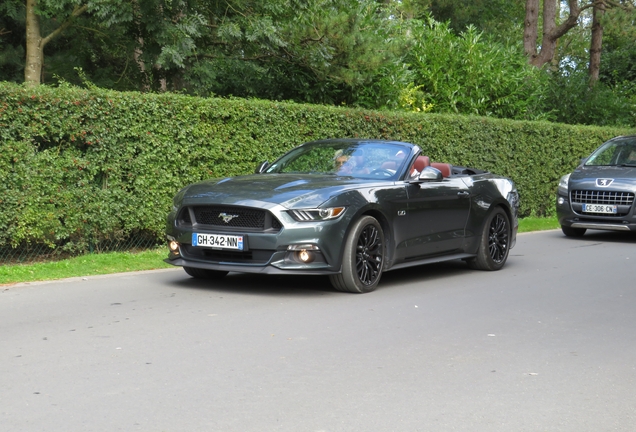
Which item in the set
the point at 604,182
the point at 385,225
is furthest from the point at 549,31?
the point at 385,225

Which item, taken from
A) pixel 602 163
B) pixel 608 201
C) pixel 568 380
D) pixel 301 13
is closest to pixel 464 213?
pixel 568 380

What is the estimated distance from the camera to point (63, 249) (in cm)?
1158

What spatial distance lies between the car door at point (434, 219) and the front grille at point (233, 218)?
163 centimetres

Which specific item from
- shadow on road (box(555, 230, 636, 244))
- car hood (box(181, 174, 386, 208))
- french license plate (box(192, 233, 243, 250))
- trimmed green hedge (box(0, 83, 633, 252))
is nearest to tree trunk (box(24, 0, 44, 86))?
trimmed green hedge (box(0, 83, 633, 252))

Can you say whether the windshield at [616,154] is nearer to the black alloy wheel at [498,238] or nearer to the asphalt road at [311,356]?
the black alloy wheel at [498,238]

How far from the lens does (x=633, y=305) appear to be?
9008 millimetres

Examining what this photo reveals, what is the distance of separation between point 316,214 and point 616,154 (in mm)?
10386

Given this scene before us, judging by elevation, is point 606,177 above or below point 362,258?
above

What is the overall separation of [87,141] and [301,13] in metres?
7.95

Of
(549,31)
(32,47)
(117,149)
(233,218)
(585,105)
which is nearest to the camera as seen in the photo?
(233,218)

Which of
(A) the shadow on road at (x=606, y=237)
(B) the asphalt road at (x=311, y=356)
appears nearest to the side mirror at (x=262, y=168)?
(B) the asphalt road at (x=311, y=356)

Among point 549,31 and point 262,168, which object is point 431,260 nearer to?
point 262,168

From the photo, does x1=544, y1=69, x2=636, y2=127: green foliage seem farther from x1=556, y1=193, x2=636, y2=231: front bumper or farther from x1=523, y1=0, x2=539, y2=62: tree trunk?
x1=556, y1=193, x2=636, y2=231: front bumper

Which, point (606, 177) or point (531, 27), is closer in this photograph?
point (606, 177)
